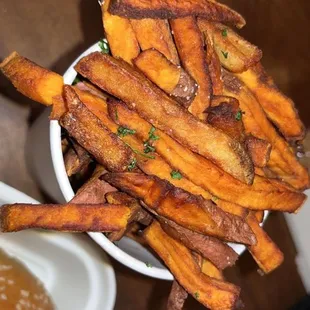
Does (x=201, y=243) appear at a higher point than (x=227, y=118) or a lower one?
lower

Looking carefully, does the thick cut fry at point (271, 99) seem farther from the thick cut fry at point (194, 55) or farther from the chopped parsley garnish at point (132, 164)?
the chopped parsley garnish at point (132, 164)

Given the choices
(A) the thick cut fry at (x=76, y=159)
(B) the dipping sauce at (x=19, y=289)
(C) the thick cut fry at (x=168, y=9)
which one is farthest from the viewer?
(B) the dipping sauce at (x=19, y=289)

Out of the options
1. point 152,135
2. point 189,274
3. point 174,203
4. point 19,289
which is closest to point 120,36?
point 152,135

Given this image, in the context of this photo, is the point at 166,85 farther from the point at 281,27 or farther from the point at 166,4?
the point at 281,27

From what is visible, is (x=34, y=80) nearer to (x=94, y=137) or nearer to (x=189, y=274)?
(x=94, y=137)

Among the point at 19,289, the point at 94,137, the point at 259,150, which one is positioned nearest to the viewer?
the point at 94,137

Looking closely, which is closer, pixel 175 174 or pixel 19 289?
pixel 175 174

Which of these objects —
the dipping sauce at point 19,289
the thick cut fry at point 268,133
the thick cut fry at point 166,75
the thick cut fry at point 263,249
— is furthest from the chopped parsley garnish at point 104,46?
the dipping sauce at point 19,289
